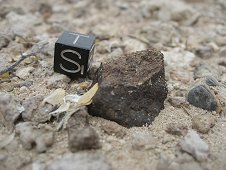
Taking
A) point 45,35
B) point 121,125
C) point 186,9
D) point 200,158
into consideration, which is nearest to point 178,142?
point 200,158

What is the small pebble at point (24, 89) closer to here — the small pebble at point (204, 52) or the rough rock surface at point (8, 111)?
the rough rock surface at point (8, 111)

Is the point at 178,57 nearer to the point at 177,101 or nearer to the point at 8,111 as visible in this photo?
the point at 177,101

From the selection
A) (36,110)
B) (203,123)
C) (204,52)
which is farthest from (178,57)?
(36,110)

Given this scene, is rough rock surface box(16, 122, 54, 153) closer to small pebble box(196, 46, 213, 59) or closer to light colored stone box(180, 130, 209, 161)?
light colored stone box(180, 130, 209, 161)

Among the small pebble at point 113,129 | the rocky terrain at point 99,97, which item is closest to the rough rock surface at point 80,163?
the rocky terrain at point 99,97

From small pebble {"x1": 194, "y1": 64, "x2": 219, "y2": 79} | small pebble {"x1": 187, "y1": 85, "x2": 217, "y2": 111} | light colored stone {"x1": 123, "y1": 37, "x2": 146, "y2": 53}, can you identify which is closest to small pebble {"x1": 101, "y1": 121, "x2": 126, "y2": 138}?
small pebble {"x1": 187, "y1": 85, "x2": 217, "y2": 111}

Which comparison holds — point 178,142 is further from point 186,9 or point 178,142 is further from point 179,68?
point 186,9

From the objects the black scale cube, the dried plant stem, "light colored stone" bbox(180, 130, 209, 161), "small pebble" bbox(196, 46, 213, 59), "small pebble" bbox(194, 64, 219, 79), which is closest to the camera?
"light colored stone" bbox(180, 130, 209, 161)
